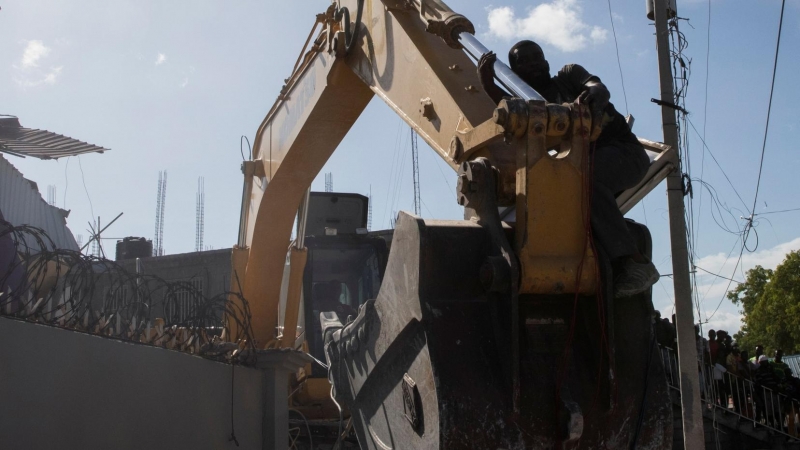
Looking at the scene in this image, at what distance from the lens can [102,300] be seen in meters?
4.55

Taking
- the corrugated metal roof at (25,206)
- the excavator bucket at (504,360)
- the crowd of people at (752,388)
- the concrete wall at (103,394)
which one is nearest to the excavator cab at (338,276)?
the concrete wall at (103,394)

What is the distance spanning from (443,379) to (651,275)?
3.55 ft

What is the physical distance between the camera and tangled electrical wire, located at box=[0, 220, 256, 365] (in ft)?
12.7

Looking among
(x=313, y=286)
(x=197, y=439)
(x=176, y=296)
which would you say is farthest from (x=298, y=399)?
(x=176, y=296)

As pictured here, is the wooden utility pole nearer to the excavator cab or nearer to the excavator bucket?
the excavator cab

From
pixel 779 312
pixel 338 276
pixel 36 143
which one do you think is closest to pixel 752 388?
pixel 338 276

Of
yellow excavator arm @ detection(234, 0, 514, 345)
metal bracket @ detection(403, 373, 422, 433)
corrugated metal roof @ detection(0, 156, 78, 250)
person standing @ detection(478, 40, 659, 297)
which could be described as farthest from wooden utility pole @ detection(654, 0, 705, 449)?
corrugated metal roof @ detection(0, 156, 78, 250)

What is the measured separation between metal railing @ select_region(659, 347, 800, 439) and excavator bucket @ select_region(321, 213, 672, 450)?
11.8 meters

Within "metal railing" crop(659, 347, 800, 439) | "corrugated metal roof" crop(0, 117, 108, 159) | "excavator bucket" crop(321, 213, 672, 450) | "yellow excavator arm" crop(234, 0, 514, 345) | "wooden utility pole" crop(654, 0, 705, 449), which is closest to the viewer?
"excavator bucket" crop(321, 213, 672, 450)

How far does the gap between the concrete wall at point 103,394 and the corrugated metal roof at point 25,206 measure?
949 centimetres

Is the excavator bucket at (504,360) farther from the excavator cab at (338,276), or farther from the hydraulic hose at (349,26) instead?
the excavator cab at (338,276)

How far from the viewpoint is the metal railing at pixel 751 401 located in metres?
14.6

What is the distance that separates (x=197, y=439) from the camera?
5629 millimetres

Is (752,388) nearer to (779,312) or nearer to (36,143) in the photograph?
(36,143)
